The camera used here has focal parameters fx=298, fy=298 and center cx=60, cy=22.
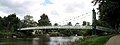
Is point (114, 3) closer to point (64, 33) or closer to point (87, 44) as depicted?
point (87, 44)

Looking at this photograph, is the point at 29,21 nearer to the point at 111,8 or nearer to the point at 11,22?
the point at 11,22

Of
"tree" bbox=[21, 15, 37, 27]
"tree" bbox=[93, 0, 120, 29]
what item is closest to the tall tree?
"tree" bbox=[21, 15, 37, 27]

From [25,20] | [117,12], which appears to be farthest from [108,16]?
[25,20]

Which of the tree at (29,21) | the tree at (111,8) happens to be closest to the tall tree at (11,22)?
the tree at (29,21)

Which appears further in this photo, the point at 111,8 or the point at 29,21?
the point at 29,21

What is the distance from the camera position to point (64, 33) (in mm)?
154000

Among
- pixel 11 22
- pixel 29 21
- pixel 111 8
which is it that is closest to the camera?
pixel 111 8

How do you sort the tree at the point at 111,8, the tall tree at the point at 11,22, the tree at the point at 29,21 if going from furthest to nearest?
1. the tree at the point at 29,21
2. the tall tree at the point at 11,22
3. the tree at the point at 111,8

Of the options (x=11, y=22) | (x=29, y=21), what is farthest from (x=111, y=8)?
(x=29, y=21)

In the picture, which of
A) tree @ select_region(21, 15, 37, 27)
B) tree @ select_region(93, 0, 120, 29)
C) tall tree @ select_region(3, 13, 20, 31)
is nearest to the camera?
tree @ select_region(93, 0, 120, 29)

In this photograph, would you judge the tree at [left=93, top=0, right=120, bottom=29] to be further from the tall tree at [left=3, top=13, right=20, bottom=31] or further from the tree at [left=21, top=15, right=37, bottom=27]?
the tree at [left=21, top=15, right=37, bottom=27]

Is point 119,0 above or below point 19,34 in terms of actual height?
above

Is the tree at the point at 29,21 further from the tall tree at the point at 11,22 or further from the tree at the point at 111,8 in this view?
the tree at the point at 111,8

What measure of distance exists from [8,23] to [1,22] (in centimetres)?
400
